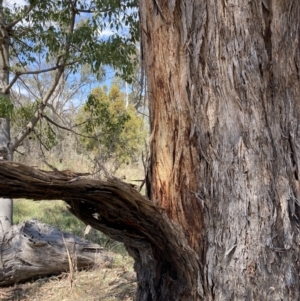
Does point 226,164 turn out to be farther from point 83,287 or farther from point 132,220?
point 83,287

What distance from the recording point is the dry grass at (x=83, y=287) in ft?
12.5

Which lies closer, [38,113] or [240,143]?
A: [240,143]

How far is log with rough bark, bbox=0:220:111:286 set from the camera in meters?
4.18

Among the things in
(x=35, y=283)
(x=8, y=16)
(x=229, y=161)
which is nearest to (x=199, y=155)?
(x=229, y=161)

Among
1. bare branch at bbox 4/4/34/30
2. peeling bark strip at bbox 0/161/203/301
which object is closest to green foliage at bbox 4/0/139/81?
bare branch at bbox 4/4/34/30

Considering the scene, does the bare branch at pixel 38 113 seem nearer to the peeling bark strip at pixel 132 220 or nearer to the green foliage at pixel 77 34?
the green foliage at pixel 77 34

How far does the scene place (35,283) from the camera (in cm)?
426

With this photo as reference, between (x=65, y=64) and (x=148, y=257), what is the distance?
4274 millimetres

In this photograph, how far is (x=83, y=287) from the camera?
402cm

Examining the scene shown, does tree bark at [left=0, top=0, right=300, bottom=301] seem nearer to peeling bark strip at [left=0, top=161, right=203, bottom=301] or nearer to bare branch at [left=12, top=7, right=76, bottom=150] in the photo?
peeling bark strip at [left=0, top=161, right=203, bottom=301]

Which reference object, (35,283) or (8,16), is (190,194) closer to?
(35,283)

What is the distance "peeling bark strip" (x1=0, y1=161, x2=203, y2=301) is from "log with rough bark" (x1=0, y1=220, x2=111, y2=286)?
95.7 inches

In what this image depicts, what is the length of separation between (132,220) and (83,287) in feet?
8.72

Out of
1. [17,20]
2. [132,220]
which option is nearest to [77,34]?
[17,20]
